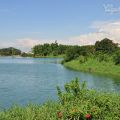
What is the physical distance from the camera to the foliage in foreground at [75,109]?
12.6 m

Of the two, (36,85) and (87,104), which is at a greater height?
(87,104)

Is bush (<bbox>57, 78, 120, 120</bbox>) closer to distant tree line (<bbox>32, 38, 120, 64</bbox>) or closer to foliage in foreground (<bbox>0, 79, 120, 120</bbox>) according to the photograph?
foliage in foreground (<bbox>0, 79, 120, 120</bbox>)

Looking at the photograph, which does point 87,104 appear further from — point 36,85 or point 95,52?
point 95,52

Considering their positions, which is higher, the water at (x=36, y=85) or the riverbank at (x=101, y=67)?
the riverbank at (x=101, y=67)

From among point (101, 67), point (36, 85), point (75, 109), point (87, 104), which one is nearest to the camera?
point (75, 109)

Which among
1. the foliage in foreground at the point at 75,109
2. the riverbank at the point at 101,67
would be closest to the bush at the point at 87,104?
the foliage in foreground at the point at 75,109

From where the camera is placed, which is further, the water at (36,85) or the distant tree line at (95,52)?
the distant tree line at (95,52)

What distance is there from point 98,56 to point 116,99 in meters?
61.4

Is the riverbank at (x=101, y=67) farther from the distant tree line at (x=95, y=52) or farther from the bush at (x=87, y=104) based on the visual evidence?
the bush at (x=87, y=104)

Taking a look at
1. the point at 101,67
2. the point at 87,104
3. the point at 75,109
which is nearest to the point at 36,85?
the point at 87,104

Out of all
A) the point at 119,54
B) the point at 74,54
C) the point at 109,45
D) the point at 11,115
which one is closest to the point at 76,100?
the point at 11,115

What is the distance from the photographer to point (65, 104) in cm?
1399

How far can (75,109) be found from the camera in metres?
12.6

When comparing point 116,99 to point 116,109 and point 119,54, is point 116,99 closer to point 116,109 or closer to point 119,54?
point 116,109
